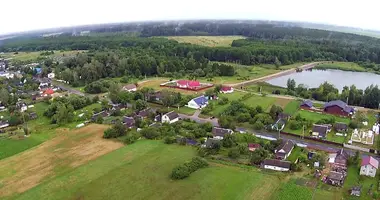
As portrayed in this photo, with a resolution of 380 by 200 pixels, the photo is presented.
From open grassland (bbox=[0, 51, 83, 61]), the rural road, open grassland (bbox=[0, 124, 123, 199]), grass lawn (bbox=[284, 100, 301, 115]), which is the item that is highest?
open grassland (bbox=[0, 51, 83, 61])

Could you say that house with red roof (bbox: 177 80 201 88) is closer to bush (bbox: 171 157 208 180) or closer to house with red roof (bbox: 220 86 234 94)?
house with red roof (bbox: 220 86 234 94)

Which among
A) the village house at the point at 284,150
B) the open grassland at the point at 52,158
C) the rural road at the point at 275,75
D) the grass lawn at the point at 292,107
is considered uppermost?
the rural road at the point at 275,75

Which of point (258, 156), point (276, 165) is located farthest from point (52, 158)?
point (276, 165)

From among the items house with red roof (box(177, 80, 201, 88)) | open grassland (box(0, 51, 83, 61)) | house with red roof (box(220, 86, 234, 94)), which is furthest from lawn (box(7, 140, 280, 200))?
open grassland (box(0, 51, 83, 61))

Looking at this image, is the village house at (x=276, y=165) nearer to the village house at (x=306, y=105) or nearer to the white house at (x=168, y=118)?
the white house at (x=168, y=118)

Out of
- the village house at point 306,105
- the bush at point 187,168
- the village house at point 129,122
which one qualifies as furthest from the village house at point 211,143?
the village house at point 306,105

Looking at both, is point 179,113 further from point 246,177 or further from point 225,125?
point 246,177

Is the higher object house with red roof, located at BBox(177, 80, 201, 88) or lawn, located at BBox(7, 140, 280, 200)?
house with red roof, located at BBox(177, 80, 201, 88)
